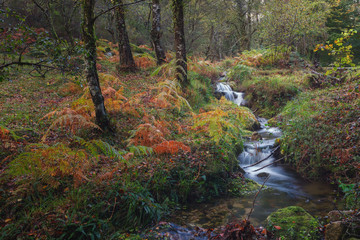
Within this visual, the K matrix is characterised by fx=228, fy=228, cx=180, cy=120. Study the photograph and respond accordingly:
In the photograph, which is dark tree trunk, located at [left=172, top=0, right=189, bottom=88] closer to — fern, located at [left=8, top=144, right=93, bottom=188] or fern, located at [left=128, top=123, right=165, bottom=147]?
fern, located at [left=128, top=123, right=165, bottom=147]

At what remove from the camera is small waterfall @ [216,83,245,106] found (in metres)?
13.5

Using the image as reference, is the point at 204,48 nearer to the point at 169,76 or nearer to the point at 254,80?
the point at 254,80

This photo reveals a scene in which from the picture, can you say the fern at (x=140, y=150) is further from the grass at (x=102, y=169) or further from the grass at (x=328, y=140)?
the grass at (x=328, y=140)

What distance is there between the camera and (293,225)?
159 inches

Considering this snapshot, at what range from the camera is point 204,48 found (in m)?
29.4

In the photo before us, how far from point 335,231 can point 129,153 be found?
398 centimetres

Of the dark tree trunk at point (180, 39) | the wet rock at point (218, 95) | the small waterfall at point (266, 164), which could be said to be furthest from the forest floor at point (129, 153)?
the wet rock at point (218, 95)

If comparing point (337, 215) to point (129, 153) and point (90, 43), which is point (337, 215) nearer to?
point (129, 153)

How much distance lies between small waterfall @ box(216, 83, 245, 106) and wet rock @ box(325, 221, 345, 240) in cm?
1002

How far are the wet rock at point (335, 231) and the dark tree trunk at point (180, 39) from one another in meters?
7.79

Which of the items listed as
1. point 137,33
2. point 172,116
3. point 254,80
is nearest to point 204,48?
point 137,33

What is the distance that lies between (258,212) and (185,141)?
263 centimetres

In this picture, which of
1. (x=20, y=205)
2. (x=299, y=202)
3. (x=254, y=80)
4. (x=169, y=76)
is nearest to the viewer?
(x=20, y=205)

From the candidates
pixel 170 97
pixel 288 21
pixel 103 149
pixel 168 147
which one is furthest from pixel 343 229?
pixel 288 21
